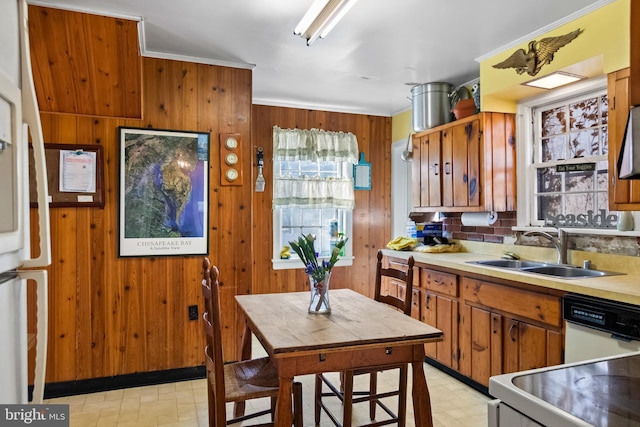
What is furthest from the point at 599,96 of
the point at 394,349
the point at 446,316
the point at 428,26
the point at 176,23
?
the point at 176,23

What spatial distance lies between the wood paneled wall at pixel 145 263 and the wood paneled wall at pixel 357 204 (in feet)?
4.08

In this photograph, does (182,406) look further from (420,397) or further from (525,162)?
(525,162)

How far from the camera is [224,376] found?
212 cm

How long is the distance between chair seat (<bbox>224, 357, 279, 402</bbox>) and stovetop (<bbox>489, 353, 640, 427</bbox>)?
4.24ft

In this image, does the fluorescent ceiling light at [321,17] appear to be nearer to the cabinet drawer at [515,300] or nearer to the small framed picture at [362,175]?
the cabinet drawer at [515,300]

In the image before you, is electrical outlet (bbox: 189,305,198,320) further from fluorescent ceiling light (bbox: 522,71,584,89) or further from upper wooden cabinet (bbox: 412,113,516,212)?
fluorescent ceiling light (bbox: 522,71,584,89)

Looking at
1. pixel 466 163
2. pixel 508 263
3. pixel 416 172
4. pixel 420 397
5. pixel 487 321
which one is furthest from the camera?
pixel 416 172

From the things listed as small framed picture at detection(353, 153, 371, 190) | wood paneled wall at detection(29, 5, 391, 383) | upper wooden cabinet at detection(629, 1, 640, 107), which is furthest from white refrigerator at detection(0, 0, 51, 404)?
small framed picture at detection(353, 153, 371, 190)

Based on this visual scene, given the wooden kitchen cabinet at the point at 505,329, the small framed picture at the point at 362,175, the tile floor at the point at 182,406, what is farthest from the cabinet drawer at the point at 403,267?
the small framed picture at the point at 362,175

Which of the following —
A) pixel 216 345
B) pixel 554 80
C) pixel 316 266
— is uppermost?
pixel 554 80

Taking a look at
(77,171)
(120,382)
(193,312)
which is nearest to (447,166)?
(193,312)

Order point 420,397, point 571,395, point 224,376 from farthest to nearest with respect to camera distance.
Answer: point 224,376 → point 420,397 → point 571,395

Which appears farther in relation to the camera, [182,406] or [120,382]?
[120,382]

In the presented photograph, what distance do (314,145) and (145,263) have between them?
2.47m
